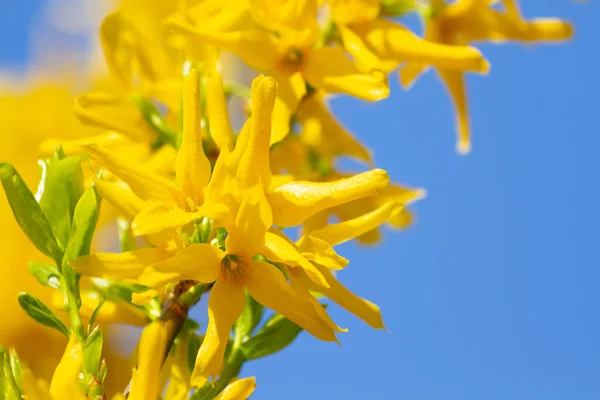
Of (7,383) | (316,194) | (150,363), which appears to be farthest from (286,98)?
(7,383)

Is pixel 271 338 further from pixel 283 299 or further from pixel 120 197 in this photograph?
pixel 120 197

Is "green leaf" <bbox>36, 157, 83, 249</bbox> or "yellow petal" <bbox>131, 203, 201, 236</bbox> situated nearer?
"yellow petal" <bbox>131, 203, 201, 236</bbox>

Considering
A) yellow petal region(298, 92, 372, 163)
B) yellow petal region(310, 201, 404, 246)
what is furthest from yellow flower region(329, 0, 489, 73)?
yellow petal region(310, 201, 404, 246)

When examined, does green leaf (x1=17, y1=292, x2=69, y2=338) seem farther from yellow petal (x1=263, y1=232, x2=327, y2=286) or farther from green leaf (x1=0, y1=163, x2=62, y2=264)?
yellow petal (x1=263, y1=232, x2=327, y2=286)

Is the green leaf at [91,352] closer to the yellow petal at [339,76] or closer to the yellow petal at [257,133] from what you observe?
the yellow petal at [257,133]

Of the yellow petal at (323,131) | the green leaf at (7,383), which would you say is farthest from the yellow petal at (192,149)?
the yellow petal at (323,131)

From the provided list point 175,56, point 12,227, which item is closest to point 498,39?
point 175,56
